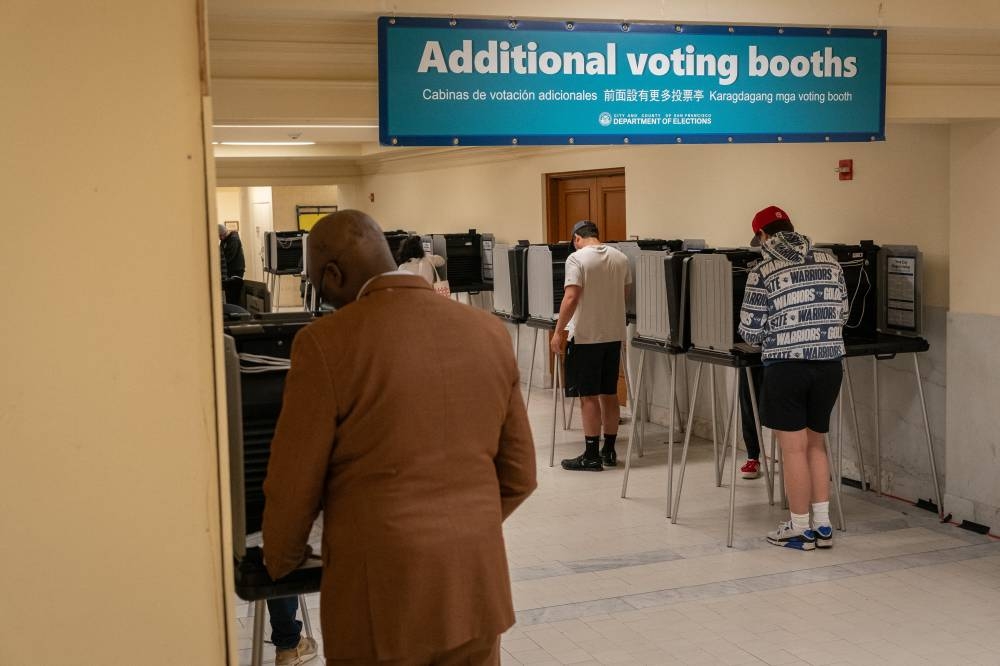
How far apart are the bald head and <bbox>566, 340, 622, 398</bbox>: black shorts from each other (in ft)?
15.2

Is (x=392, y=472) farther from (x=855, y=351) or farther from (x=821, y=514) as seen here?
(x=855, y=351)

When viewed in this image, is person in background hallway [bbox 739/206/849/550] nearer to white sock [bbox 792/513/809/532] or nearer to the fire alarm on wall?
white sock [bbox 792/513/809/532]

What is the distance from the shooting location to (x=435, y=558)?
1906 millimetres

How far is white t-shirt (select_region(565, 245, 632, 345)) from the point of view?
255 inches

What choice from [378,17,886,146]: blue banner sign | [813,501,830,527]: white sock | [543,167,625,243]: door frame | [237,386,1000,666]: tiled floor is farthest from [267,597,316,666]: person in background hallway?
[543,167,625,243]: door frame

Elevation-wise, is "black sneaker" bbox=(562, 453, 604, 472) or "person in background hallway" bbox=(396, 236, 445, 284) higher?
"person in background hallway" bbox=(396, 236, 445, 284)

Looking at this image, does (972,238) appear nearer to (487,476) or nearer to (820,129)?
(820,129)

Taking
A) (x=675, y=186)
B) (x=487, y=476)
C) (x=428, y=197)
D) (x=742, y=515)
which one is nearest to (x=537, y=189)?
(x=675, y=186)

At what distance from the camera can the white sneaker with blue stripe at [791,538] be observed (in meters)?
5.04

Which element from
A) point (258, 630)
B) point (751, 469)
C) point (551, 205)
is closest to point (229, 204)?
point (551, 205)

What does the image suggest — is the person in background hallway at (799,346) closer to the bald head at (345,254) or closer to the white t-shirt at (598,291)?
the white t-shirt at (598,291)

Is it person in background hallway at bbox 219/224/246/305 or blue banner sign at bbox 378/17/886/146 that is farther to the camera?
person in background hallway at bbox 219/224/246/305

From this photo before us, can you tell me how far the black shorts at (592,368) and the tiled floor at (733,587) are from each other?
0.73 metres

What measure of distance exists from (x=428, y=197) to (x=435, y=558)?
427 inches
